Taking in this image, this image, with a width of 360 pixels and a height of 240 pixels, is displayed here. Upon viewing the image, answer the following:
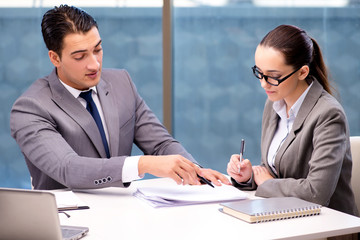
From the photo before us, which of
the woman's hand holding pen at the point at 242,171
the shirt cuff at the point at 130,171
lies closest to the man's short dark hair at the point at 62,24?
the shirt cuff at the point at 130,171

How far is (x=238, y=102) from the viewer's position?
16.0 feet

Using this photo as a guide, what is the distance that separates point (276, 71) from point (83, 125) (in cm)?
95

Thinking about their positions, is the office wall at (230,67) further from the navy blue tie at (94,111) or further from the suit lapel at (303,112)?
the suit lapel at (303,112)

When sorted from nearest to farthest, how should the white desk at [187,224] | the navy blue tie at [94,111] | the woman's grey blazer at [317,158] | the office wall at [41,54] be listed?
the white desk at [187,224]
the woman's grey blazer at [317,158]
the navy blue tie at [94,111]
the office wall at [41,54]

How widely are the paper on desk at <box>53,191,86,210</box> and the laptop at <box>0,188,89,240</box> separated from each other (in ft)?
1.49

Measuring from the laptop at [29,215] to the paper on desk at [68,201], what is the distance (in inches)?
17.9

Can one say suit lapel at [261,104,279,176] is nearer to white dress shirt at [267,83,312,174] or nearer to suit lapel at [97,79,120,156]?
white dress shirt at [267,83,312,174]

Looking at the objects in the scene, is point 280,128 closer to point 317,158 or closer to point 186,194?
point 317,158

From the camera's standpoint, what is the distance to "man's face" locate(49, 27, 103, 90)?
2588 millimetres

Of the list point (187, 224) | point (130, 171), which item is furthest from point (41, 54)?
point (187, 224)

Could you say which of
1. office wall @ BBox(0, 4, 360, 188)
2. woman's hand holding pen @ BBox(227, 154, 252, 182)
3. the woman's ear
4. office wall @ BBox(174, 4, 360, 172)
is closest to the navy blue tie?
woman's hand holding pen @ BBox(227, 154, 252, 182)

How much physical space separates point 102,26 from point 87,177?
2.66m

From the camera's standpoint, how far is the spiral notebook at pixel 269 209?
1.83 metres

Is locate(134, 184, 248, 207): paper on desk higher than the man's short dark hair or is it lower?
lower
